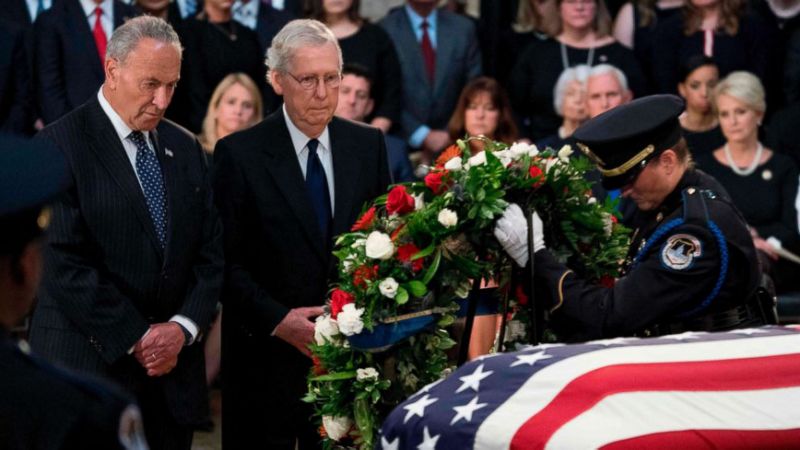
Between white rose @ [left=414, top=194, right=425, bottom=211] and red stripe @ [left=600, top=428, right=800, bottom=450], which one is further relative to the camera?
white rose @ [left=414, top=194, right=425, bottom=211]

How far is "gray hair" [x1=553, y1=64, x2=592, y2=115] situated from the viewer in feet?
28.2

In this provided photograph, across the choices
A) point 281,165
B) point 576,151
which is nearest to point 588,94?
point 576,151

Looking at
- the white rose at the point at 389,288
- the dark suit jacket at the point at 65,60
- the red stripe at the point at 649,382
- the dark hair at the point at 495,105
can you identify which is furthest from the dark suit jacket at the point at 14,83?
the red stripe at the point at 649,382

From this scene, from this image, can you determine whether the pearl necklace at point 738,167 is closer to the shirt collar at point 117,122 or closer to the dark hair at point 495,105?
the dark hair at point 495,105

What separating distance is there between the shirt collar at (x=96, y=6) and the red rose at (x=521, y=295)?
12.6 ft

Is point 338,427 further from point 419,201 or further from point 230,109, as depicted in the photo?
point 230,109

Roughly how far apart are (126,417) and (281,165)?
2837 millimetres

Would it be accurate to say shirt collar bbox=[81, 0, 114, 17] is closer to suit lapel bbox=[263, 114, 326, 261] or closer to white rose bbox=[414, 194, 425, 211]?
suit lapel bbox=[263, 114, 326, 261]

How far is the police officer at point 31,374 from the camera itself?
96.9 inches

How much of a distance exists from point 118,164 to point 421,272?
111 cm

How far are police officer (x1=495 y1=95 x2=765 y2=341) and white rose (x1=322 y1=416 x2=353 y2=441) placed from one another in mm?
745

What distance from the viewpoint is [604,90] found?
27.6 ft

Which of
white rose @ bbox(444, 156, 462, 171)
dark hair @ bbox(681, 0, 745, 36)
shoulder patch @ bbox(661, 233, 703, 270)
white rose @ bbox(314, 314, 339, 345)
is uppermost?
dark hair @ bbox(681, 0, 745, 36)

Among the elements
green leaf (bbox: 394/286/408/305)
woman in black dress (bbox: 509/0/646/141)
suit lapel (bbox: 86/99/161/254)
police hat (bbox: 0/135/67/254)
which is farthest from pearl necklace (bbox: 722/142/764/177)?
police hat (bbox: 0/135/67/254)
